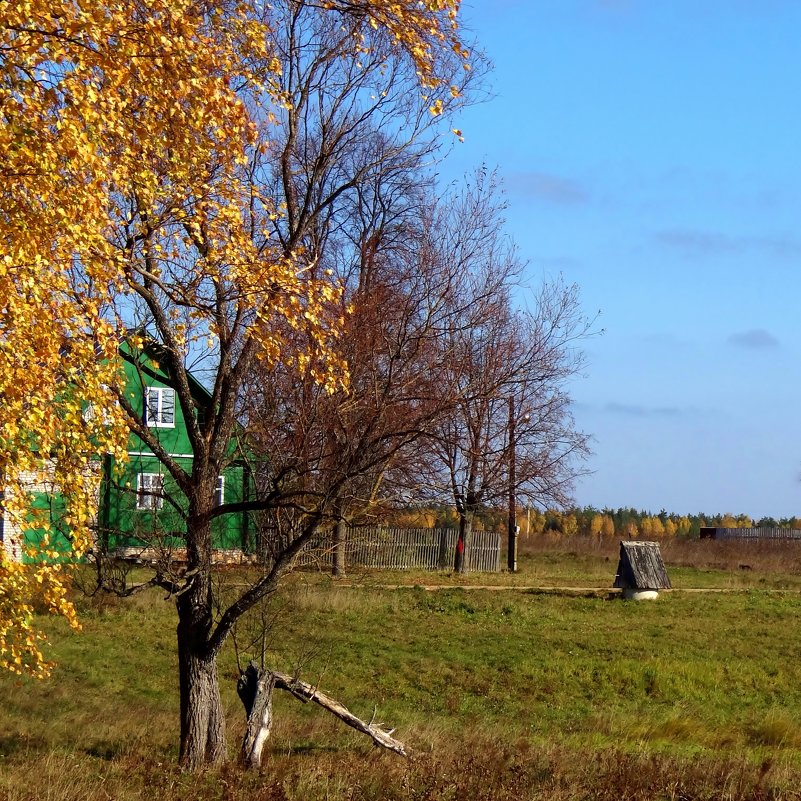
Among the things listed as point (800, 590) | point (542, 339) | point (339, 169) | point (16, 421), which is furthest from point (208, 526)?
point (800, 590)

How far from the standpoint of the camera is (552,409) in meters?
38.4

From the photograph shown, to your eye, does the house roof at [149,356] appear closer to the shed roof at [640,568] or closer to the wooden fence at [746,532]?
the shed roof at [640,568]

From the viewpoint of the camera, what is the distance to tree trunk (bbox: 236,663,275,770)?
Result: 1037 centimetres

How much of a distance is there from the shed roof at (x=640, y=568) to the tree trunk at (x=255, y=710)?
19887 mm

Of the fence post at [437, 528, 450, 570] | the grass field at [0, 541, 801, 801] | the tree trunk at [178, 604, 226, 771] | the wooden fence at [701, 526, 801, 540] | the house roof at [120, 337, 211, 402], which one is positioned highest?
the house roof at [120, 337, 211, 402]

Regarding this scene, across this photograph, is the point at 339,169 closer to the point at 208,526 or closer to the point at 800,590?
the point at 208,526

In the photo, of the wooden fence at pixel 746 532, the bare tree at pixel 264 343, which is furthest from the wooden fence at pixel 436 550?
the wooden fence at pixel 746 532

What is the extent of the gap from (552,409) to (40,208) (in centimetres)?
3256

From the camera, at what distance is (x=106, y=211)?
8359mm

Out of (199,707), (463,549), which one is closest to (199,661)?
(199,707)

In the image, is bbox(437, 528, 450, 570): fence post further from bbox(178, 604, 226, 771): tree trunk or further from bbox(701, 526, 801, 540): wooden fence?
bbox(701, 526, 801, 540): wooden fence

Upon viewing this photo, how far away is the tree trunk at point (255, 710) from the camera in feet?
34.0

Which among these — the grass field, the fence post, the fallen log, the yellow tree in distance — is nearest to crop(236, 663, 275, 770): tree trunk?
the fallen log

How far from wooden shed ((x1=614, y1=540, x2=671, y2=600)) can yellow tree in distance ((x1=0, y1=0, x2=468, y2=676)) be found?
68.9ft
